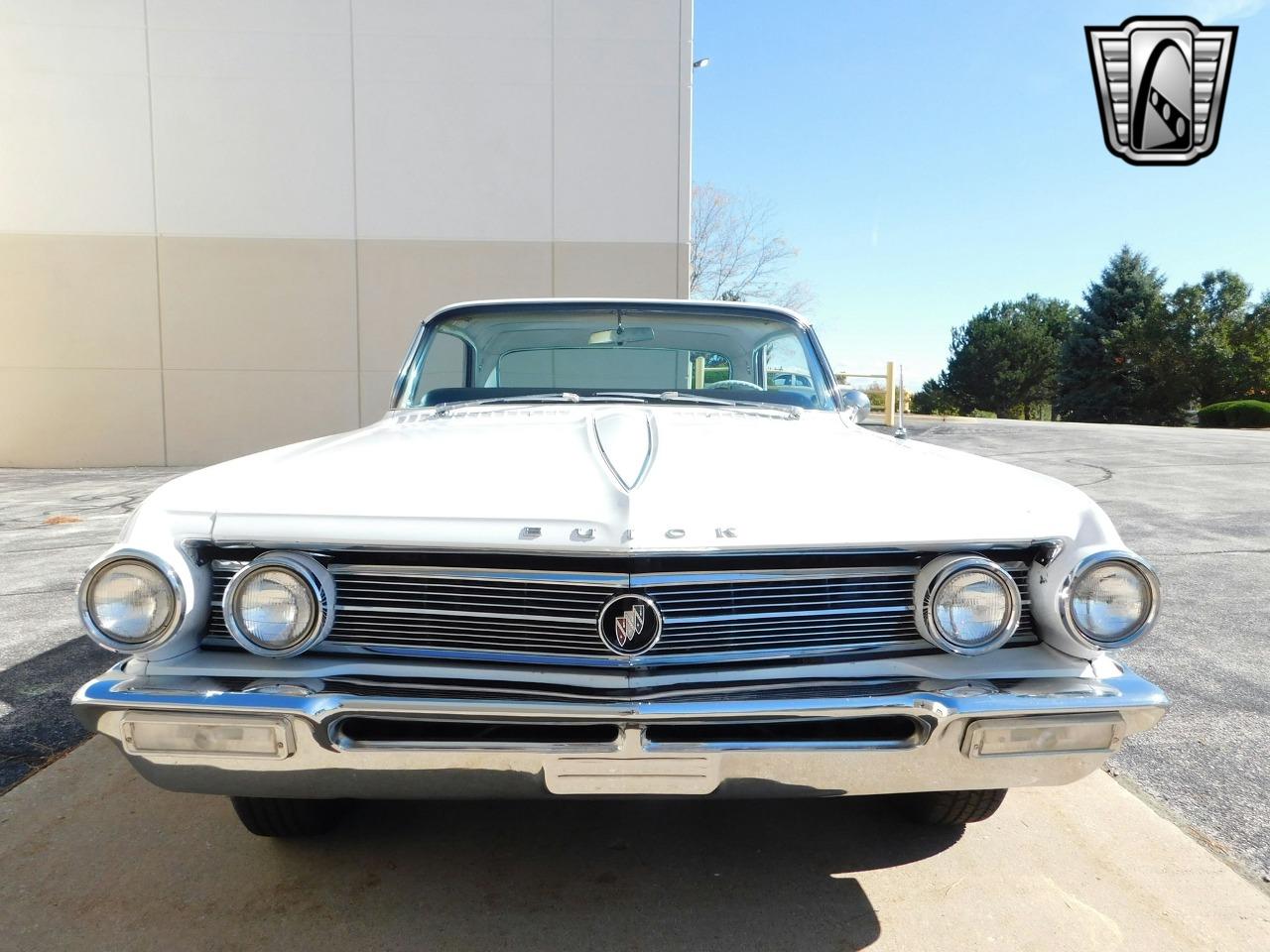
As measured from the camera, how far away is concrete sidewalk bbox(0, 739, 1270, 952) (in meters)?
1.74

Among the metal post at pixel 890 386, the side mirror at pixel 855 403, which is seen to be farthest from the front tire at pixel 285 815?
the metal post at pixel 890 386

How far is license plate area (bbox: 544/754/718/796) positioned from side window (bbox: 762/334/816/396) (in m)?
1.77

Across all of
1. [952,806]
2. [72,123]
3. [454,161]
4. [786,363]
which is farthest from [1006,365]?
[952,806]

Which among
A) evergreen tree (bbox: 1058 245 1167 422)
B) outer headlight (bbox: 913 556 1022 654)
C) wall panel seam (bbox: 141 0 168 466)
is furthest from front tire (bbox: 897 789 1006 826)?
evergreen tree (bbox: 1058 245 1167 422)

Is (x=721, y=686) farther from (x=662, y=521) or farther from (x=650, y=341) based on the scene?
(x=650, y=341)

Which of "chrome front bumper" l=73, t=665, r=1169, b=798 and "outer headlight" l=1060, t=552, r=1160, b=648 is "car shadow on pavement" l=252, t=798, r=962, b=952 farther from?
"outer headlight" l=1060, t=552, r=1160, b=648

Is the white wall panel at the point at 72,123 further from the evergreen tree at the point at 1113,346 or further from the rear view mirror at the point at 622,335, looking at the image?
the evergreen tree at the point at 1113,346

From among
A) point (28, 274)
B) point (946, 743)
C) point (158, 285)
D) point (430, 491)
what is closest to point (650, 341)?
point (430, 491)

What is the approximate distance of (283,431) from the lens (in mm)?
10961

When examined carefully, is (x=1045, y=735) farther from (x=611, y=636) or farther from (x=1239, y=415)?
(x=1239, y=415)

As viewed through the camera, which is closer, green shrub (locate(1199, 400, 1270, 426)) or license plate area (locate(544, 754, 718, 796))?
license plate area (locate(544, 754, 718, 796))

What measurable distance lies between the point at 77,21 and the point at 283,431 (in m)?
5.60

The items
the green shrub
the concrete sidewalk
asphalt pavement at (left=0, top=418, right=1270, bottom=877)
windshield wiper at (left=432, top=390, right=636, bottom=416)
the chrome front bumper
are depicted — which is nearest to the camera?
the chrome front bumper

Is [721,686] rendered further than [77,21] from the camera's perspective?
No
